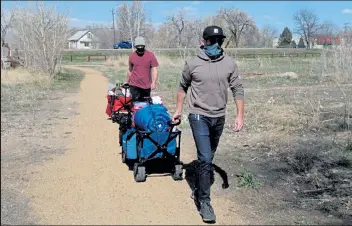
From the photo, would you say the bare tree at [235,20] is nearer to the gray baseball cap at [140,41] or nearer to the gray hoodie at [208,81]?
the gray baseball cap at [140,41]

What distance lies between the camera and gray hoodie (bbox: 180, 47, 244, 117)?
211 inches

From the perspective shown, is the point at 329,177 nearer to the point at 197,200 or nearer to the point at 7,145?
the point at 197,200

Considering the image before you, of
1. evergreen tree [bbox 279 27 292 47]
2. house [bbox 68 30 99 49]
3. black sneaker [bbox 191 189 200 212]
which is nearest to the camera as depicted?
black sneaker [bbox 191 189 200 212]

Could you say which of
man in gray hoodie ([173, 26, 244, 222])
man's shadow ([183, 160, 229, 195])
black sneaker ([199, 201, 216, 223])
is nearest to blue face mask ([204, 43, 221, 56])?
man in gray hoodie ([173, 26, 244, 222])

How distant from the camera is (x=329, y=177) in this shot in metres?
7.24

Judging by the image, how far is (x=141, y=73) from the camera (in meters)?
9.27

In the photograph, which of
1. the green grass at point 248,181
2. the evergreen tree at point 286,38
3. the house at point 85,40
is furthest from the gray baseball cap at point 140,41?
the house at point 85,40

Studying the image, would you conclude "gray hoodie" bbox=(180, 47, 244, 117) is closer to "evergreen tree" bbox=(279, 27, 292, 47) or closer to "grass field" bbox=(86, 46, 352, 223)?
"grass field" bbox=(86, 46, 352, 223)

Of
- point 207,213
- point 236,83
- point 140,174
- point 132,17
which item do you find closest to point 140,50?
point 140,174

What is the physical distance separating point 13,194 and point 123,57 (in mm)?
40809

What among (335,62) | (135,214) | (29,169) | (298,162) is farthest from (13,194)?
(335,62)

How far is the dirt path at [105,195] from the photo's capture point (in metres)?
5.37

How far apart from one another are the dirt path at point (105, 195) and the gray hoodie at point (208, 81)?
1.26 meters

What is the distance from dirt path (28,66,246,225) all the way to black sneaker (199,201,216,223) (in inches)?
4.4
